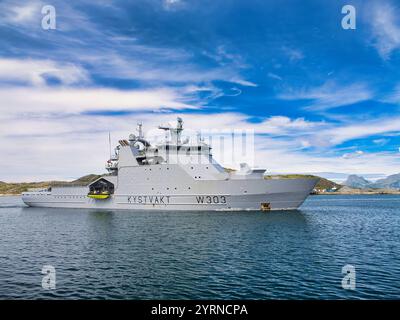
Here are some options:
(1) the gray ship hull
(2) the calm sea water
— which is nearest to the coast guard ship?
(1) the gray ship hull

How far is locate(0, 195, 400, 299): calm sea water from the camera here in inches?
504

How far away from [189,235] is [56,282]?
11.9m

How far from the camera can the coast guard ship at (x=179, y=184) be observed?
38.2 metres

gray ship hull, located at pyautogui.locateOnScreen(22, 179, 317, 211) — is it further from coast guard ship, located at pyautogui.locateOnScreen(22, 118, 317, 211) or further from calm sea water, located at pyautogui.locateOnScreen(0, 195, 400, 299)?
calm sea water, located at pyautogui.locateOnScreen(0, 195, 400, 299)

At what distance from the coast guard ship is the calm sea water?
965 cm

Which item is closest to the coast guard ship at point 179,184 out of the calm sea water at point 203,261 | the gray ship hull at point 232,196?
the gray ship hull at point 232,196

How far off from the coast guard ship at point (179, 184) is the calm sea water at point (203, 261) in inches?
380

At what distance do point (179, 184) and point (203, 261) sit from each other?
24.5 metres

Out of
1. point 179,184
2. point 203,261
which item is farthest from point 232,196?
point 203,261

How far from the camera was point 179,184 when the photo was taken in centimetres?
4122

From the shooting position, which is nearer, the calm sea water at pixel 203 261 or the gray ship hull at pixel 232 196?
the calm sea water at pixel 203 261

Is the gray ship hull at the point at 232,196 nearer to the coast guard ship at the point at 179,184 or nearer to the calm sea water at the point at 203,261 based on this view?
the coast guard ship at the point at 179,184

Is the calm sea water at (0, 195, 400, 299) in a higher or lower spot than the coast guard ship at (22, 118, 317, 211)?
lower
